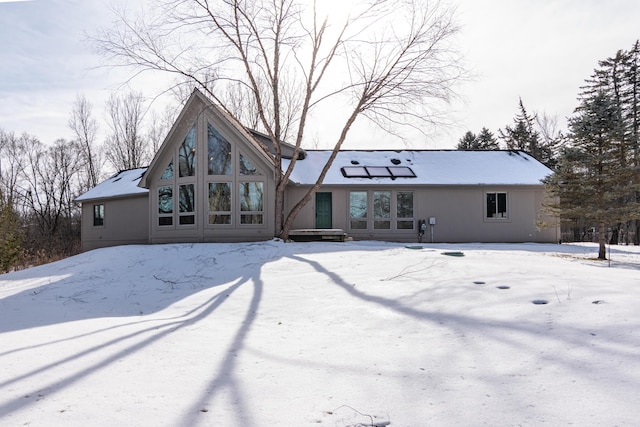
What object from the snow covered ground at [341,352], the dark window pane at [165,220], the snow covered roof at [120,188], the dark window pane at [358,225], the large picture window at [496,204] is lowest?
the snow covered ground at [341,352]

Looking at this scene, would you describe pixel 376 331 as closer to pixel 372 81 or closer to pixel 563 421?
pixel 563 421

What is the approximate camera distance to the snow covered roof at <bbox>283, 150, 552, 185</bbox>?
55.5 ft

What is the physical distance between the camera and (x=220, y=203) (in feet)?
46.2

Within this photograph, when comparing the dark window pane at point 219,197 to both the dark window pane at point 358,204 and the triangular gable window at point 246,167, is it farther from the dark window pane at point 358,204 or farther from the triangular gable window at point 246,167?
the dark window pane at point 358,204

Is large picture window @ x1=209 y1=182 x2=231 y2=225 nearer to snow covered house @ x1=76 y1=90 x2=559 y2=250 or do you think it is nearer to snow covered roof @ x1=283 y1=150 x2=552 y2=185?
snow covered house @ x1=76 y1=90 x2=559 y2=250

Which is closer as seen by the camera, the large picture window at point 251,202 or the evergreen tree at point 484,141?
the large picture window at point 251,202

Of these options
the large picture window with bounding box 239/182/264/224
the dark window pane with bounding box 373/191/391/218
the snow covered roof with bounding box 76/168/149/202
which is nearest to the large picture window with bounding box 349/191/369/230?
the dark window pane with bounding box 373/191/391/218

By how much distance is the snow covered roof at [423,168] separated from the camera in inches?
666

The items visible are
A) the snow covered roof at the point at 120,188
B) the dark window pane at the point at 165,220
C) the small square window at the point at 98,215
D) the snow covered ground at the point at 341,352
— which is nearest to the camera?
the snow covered ground at the point at 341,352

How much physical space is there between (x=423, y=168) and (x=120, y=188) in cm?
1495

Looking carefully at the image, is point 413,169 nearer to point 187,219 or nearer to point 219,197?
point 219,197

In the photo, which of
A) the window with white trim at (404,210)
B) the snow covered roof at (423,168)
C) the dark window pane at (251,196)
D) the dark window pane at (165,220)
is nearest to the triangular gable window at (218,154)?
the dark window pane at (251,196)

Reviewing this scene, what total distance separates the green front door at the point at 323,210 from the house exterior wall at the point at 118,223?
8.15 metres

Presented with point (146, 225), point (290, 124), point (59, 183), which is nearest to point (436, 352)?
point (146, 225)
